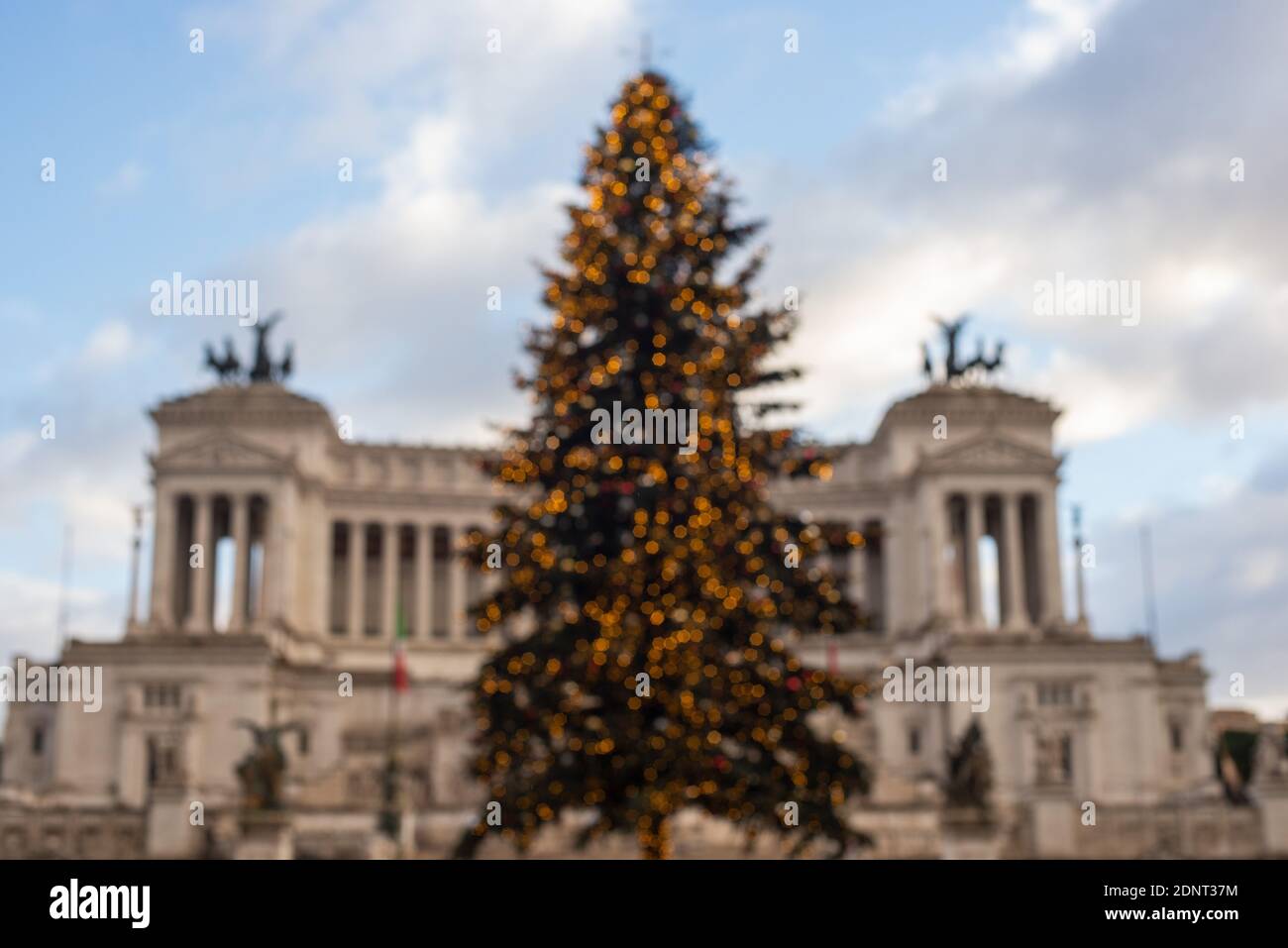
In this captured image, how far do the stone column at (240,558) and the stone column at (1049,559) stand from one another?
130 feet

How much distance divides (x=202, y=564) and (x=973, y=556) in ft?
128

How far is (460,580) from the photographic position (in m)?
96.4

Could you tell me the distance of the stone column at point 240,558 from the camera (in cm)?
8500

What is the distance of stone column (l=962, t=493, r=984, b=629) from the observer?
88.1 metres

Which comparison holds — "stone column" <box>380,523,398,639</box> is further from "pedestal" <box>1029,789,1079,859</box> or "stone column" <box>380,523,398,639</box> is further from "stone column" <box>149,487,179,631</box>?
"pedestal" <box>1029,789,1079,859</box>

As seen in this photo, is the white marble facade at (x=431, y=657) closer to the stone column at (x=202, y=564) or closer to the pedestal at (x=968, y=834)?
the stone column at (x=202, y=564)

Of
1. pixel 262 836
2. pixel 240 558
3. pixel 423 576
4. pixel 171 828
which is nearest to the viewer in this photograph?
pixel 262 836

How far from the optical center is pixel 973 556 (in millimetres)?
89438

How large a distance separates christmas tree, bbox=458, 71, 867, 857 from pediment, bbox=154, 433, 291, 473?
51.9 m

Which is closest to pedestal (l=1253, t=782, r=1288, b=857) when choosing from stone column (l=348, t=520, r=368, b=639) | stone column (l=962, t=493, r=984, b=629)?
stone column (l=962, t=493, r=984, b=629)

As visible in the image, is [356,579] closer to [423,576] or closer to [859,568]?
[423,576]

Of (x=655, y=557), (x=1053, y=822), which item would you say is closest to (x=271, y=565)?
(x=1053, y=822)

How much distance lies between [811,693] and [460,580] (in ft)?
208
